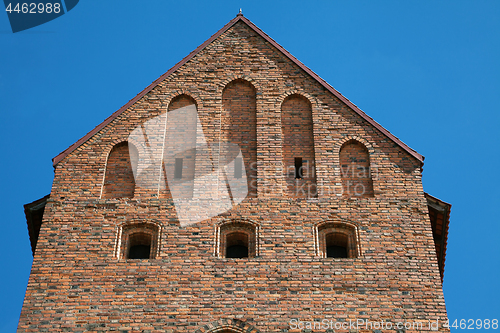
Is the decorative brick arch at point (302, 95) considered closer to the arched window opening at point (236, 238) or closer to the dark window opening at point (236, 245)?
Result: the arched window opening at point (236, 238)

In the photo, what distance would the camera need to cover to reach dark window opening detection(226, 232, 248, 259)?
60.1 ft

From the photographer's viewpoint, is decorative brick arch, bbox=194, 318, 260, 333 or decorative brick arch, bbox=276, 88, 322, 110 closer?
decorative brick arch, bbox=194, 318, 260, 333

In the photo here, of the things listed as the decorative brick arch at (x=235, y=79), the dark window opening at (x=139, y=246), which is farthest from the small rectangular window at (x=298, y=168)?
the dark window opening at (x=139, y=246)

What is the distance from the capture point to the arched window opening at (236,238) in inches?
716

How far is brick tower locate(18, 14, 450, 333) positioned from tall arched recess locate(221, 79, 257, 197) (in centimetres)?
3

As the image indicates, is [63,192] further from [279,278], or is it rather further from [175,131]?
[279,278]

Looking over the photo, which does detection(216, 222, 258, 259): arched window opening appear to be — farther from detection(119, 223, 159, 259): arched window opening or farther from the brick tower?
detection(119, 223, 159, 259): arched window opening

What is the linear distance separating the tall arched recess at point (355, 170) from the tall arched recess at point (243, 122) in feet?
6.63

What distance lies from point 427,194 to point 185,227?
17.9 feet

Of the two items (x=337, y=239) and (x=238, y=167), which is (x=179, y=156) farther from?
(x=337, y=239)

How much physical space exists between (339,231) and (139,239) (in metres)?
4.32

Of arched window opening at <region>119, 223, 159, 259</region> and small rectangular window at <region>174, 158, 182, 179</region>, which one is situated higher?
small rectangular window at <region>174, 158, 182, 179</region>

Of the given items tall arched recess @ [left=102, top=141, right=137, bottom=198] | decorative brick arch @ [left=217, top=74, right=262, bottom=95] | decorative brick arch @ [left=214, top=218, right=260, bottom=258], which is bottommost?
decorative brick arch @ [left=214, top=218, right=260, bottom=258]

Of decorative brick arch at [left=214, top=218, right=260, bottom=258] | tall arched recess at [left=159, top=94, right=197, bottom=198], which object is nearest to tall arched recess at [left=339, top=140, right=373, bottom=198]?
decorative brick arch at [left=214, top=218, right=260, bottom=258]
